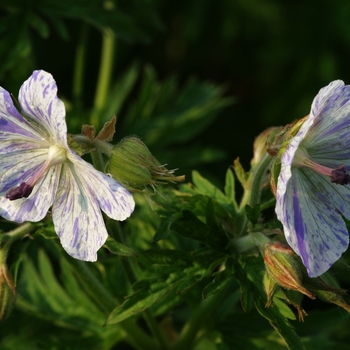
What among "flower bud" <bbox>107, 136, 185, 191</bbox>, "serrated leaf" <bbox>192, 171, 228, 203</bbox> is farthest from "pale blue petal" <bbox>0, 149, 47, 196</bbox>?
"serrated leaf" <bbox>192, 171, 228, 203</bbox>

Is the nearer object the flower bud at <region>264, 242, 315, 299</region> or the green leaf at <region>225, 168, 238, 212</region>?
the flower bud at <region>264, 242, 315, 299</region>

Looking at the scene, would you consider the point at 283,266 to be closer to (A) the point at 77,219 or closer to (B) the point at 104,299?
(A) the point at 77,219

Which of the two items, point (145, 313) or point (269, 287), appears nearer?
point (269, 287)

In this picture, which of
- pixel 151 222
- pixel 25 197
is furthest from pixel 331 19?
pixel 25 197

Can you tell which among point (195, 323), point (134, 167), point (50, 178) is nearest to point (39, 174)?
point (50, 178)

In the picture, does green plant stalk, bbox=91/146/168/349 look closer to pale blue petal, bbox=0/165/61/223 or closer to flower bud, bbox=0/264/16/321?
pale blue petal, bbox=0/165/61/223

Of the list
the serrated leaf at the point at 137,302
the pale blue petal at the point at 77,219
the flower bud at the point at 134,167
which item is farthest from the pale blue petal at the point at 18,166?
the serrated leaf at the point at 137,302

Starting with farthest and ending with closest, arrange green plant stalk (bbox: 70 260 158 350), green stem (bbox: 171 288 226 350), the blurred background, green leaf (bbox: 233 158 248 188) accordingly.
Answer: the blurred background < green stem (bbox: 171 288 226 350) < green plant stalk (bbox: 70 260 158 350) < green leaf (bbox: 233 158 248 188)
